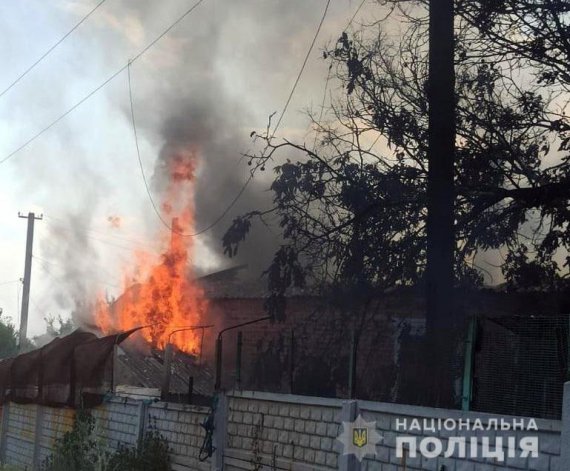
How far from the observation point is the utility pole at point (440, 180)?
8.73 m

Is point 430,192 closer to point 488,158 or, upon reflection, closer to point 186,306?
point 488,158

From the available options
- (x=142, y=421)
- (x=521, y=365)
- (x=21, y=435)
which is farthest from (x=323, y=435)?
(x=21, y=435)

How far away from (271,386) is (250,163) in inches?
135

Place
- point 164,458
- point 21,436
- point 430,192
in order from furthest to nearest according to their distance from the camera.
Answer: point 21,436
point 164,458
point 430,192

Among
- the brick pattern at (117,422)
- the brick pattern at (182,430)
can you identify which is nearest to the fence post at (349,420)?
the brick pattern at (182,430)

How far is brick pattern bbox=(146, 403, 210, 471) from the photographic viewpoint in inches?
385

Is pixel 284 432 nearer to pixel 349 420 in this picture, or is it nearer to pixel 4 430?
pixel 349 420

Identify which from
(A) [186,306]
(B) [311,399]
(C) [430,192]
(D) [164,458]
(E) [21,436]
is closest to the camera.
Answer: (B) [311,399]

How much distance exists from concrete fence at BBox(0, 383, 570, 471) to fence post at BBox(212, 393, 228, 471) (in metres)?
0.01

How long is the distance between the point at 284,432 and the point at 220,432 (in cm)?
129

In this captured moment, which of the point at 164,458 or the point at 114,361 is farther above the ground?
the point at 114,361

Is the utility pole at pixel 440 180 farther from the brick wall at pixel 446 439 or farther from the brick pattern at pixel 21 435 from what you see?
the brick pattern at pixel 21 435

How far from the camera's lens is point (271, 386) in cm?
1176

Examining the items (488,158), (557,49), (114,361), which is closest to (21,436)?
(114,361)
